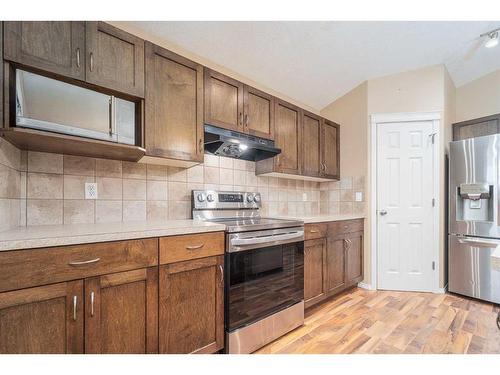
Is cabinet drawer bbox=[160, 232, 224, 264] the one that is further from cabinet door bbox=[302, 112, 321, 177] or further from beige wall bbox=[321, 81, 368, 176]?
beige wall bbox=[321, 81, 368, 176]

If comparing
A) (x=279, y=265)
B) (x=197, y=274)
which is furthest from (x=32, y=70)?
(x=279, y=265)

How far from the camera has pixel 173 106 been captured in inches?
69.9

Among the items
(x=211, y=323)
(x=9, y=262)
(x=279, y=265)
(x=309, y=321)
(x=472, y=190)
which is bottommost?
(x=309, y=321)

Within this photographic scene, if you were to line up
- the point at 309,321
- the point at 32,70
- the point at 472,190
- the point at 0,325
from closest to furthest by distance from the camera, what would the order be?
1. the point at 0,325
2. the point at 32,70
3. the point at 309,321
4. the point at 472,190

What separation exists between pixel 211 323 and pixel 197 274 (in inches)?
13.3

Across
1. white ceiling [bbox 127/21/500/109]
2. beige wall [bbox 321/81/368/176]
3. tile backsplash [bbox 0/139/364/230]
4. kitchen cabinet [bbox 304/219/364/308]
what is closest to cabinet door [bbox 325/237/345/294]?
kitchen cabinet [bbox 304/219/364/308]

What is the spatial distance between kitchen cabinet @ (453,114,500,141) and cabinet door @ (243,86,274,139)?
2.59 meters

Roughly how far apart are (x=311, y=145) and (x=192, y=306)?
2170 millimetres

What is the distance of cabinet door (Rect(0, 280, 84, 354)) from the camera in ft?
3.22

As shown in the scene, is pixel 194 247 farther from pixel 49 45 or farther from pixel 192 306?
pixel 49 45

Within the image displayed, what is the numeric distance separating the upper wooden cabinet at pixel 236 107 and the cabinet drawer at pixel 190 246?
3.12ft

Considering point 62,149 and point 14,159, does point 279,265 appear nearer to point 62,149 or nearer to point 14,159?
point 62,149

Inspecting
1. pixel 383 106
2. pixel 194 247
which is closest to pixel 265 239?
pixel 194 247

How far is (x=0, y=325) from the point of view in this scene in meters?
0.96
